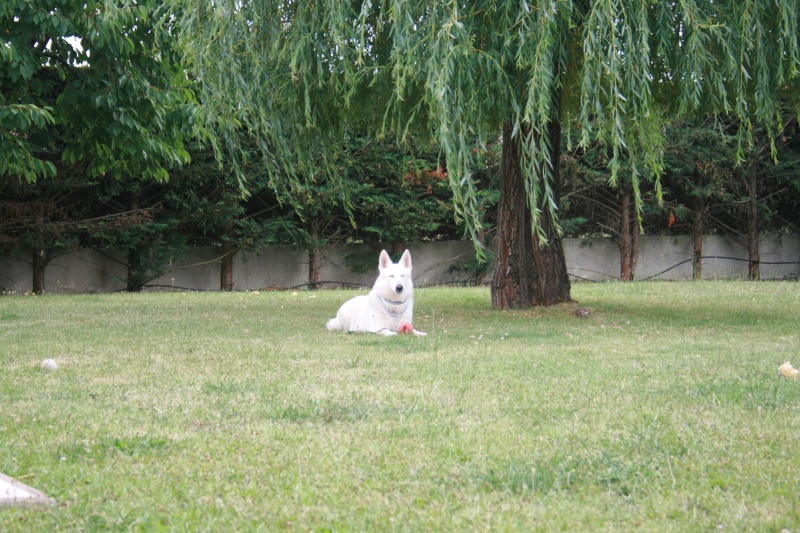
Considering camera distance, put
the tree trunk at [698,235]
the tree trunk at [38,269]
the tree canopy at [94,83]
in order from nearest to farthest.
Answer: the tree canopy at [94,83]
the tree trunk at [38,269]
the tree trunk at [698,235]

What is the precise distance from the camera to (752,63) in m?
8.30

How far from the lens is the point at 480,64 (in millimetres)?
7211

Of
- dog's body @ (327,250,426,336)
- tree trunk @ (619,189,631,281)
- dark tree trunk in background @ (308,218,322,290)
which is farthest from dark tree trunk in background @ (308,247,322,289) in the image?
dog's body @ (327,250,426,336)

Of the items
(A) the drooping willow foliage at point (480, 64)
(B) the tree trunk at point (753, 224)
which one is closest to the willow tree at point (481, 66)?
(A) the drooping willow foliage at point (480, 64)

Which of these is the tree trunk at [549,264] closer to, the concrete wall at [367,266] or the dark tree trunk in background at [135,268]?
the concrete wall at [367,266]

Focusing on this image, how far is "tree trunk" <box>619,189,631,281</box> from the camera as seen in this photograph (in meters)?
20.3

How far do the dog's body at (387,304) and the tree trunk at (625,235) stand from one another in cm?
1278

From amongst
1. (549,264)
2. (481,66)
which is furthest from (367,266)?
(481,66)

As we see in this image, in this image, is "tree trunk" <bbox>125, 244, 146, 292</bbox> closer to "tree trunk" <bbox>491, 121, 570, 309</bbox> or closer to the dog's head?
"tree trunk" <bbox>491, 121, 570, 309</bbox>

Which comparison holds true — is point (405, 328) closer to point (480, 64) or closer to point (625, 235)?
point (480, 64)

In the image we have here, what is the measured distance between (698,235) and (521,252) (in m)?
12.1

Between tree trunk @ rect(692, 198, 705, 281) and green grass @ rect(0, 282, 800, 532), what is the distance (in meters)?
13.3

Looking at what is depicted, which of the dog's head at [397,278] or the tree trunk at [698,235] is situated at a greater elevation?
the tree trunk at [698,235]

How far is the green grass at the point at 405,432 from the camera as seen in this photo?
2889 millimetres
